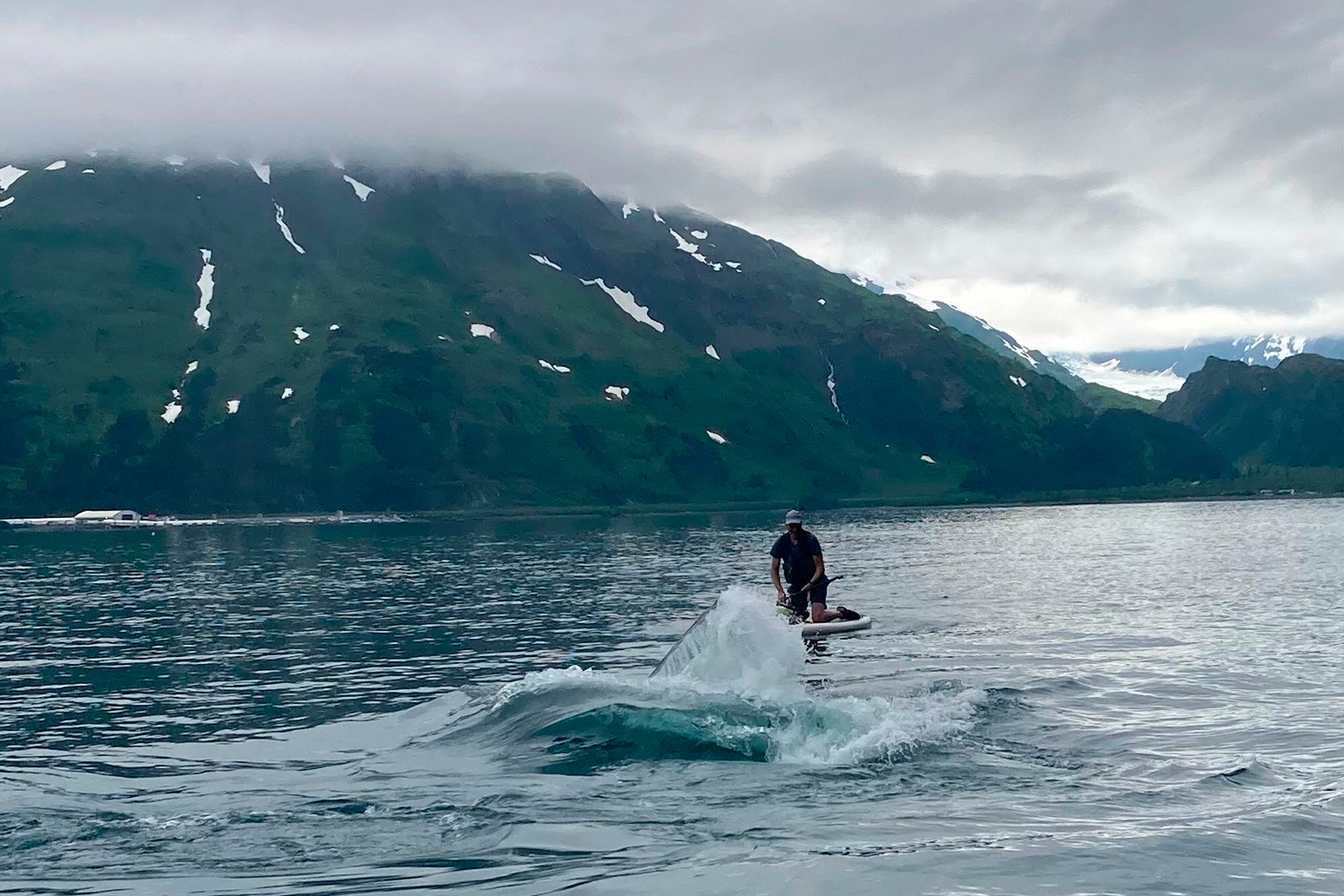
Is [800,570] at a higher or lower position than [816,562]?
lower

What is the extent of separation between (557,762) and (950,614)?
29.6 meters

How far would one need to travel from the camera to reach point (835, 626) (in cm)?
3919

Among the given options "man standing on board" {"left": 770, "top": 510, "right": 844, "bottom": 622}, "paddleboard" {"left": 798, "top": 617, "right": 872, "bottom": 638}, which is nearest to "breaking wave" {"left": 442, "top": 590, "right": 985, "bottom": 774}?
"man standing on board" {"left": 770, "top": 510, "right": 844, "bottom": 622}

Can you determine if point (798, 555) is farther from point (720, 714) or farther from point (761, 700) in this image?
point (720, 714)

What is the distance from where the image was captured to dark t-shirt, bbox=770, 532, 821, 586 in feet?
122

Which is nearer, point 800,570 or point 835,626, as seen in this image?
point 800,570

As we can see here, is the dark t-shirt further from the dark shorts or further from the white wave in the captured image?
the white wave

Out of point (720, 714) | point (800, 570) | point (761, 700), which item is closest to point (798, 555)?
point (800, 570)

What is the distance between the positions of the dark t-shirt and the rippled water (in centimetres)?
256

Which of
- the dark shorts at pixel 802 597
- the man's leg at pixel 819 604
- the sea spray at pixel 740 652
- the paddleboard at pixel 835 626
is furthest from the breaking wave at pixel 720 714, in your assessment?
the man's leg at pixel 819 604

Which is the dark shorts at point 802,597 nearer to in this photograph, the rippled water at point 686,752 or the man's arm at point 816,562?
the man's arm at point 816,562

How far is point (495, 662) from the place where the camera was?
36500 millimetres

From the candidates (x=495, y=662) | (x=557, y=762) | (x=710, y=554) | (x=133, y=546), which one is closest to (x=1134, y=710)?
(x=557, y=762)

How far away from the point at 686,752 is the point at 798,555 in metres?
16.6
